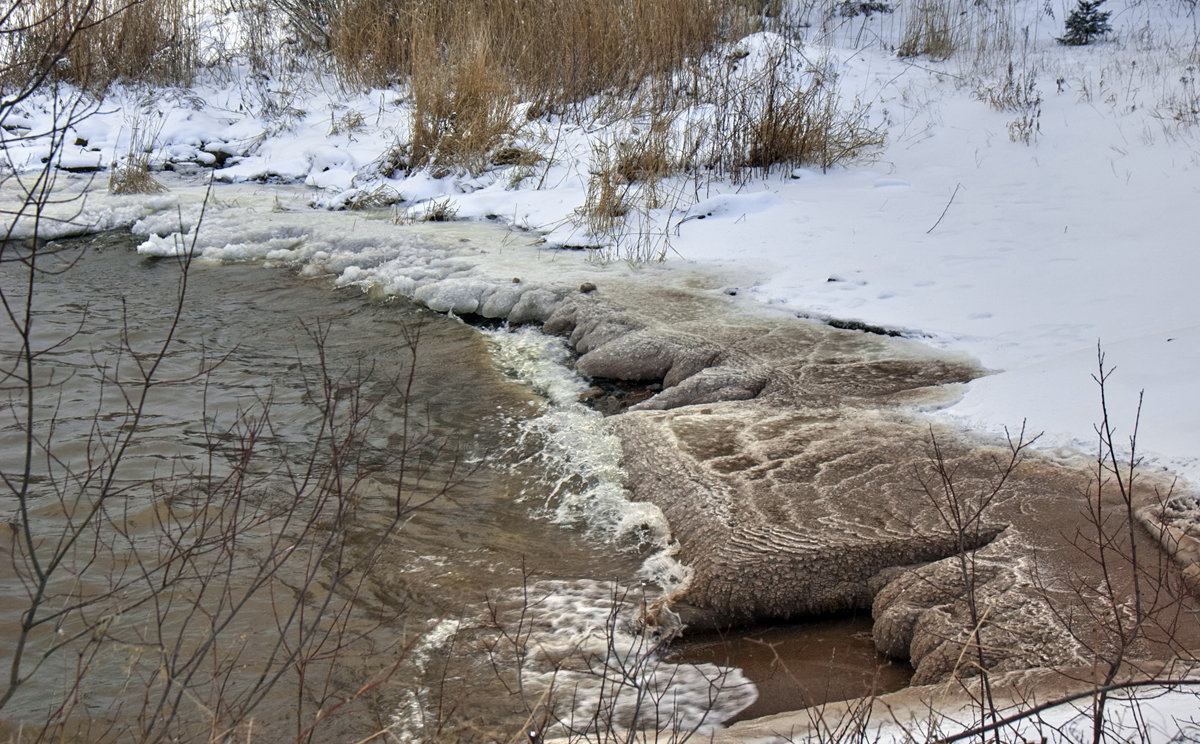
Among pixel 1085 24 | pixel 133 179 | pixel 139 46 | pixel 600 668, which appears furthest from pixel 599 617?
pixel 139 46

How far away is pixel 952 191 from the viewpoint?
6.66 meters

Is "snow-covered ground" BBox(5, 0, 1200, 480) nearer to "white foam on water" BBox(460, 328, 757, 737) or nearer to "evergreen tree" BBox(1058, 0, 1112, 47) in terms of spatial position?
"evergreen tree" BBox(1058, 0, 1112, 47)

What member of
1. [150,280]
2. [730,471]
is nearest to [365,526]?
[730,471]

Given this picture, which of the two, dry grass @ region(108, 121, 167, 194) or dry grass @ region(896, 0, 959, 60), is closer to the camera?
dry grass @ region(108, 121, 167, 194)

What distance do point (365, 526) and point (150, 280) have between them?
378cm

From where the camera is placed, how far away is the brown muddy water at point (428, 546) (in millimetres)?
2365

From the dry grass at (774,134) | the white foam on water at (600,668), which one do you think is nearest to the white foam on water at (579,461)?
the white foam on water at (600,668)

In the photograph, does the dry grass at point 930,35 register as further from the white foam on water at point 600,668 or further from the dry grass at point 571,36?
the white foam on water at point 600,668

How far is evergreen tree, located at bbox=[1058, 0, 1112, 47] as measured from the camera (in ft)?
31.3

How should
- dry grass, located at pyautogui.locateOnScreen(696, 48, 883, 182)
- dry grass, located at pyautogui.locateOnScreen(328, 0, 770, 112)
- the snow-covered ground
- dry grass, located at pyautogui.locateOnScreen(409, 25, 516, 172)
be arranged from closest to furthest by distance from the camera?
the snow-covered ground, dry grass, located at pyautogui.locateOnScreen(696, 48, 883, 182), dry grass, located at pyautogui.locateOnScreen(409, 25, 516, 172), dry grass, located at pyautogui.locateOnScreen(328, 0, 770, 112)

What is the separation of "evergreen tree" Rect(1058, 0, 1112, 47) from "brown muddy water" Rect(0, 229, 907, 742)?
738cm

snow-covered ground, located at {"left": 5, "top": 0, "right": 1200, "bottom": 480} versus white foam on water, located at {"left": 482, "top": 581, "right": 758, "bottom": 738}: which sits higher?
snow-covered ground, located at {"left": 5, "top": 0, "right": 1200, "bottom": 480}

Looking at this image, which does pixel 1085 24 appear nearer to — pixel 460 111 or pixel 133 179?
pixel 460 111

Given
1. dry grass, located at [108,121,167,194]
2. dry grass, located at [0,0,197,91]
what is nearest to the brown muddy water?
dry grass, located at [108,121,167,194]
